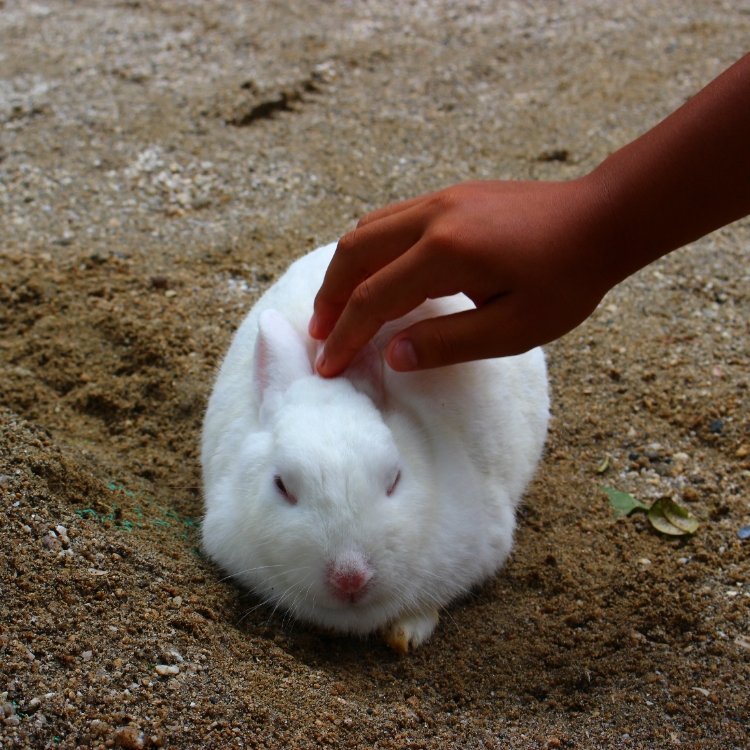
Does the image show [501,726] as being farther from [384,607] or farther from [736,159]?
[736,159]

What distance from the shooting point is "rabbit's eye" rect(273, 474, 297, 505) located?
3418 mm

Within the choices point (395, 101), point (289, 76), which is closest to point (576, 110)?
point (395, 101)

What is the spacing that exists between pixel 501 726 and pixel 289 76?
5.85 m

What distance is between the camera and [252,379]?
4.04 m

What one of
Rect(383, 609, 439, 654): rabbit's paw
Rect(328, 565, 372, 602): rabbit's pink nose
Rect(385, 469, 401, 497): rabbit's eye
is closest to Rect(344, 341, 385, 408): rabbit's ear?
Rect(385, 469, 401, 497): rabbit's eye

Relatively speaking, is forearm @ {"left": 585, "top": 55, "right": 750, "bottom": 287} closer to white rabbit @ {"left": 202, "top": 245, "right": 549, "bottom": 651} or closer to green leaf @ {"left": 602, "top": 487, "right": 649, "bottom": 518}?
white rabbit @ {"left": 202, "top": 245, "right": 549, "bottom": 651}

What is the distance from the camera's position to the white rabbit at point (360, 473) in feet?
10.9

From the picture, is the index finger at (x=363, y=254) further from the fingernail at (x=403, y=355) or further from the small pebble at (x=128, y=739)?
the small pebble at (x=128, y=739)

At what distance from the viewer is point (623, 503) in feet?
14.5

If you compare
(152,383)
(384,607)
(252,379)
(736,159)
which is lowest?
(152,383)

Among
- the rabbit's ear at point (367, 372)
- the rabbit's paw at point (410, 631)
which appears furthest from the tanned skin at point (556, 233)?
the rabbit's paw at point (410, 631)

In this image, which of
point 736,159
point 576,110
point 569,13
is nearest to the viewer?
point 736,159

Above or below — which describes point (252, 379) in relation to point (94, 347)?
above

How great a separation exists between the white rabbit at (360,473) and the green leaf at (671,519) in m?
0.59
